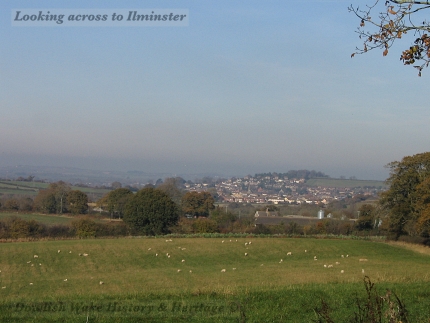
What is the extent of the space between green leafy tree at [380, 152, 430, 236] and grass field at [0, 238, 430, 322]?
2.21 metres

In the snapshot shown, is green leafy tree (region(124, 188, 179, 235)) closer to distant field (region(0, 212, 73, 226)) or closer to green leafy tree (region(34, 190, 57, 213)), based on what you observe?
distant field (region(0, 212, 73, 226))

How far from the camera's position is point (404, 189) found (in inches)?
1563

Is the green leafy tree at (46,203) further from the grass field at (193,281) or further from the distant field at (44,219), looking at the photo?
the grass field at (193,281)

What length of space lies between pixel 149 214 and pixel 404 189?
26.7 metres

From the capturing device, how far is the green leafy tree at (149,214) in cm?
5294

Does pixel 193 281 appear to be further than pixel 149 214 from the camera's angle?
No

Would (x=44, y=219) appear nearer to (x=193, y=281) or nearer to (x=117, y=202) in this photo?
(x=117, y=202)

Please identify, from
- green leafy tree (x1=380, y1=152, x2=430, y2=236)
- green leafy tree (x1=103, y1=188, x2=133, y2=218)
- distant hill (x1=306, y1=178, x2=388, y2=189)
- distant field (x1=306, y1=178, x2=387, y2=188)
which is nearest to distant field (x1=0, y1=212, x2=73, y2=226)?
green leafy tree (x1=103, y1=188, x2=133, y2=218)

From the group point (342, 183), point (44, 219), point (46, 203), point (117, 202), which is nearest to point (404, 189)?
point (117, 202)

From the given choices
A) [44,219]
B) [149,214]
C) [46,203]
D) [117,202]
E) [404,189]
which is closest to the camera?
[404,189]

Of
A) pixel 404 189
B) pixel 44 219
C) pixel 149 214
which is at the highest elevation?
pixel 404 189

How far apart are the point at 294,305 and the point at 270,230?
48.2m

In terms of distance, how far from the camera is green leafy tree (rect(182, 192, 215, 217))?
266ft

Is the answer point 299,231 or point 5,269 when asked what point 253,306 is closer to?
point 5,269
